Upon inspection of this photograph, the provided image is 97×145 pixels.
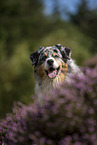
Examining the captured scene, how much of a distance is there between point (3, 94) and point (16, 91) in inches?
32.0

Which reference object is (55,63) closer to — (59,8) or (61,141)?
(61,141)

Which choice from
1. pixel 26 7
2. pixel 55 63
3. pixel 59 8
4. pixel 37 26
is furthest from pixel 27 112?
pixel 59 8

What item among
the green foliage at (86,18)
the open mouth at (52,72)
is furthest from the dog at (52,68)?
the green foliage at (86,18)

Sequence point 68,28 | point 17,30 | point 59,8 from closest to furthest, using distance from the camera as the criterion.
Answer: point 17,30, point 68,28, point 59,8

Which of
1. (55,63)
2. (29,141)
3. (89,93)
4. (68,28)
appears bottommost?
(29,141)

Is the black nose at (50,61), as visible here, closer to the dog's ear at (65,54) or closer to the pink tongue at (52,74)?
the pink tongue at (52,74)

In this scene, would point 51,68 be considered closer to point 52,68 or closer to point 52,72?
point 52,68

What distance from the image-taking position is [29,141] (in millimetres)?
3047

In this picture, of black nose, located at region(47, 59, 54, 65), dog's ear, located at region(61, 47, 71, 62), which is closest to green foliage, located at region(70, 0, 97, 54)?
dog's ear, located at region(61, 47, 71, 62)

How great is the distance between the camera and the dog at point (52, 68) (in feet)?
16.5

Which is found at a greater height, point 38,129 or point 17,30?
point 17,30

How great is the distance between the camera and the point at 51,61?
Answer: 4832 millimetres

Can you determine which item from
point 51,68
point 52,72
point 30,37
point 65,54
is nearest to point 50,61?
point 51,68

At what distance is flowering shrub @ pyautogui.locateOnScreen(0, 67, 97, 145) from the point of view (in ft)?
9.09
